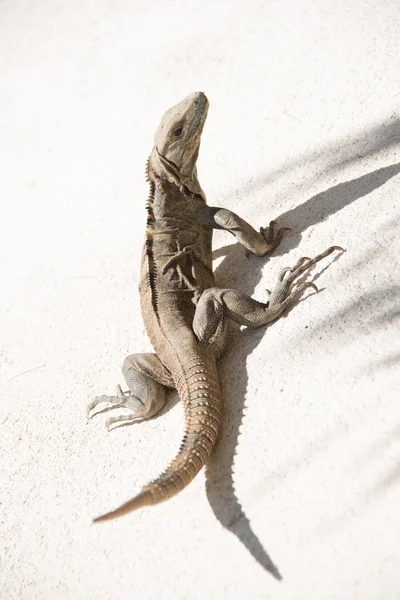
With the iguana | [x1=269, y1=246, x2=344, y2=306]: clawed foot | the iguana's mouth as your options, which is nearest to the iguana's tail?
the iguana

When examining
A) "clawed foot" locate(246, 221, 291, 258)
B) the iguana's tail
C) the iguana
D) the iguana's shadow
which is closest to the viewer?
the iguana's tail

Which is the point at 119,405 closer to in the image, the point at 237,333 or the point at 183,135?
the point at 237,333

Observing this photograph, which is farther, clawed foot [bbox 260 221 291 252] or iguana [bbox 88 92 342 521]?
clawed foot [bbox 260 221 291 252]

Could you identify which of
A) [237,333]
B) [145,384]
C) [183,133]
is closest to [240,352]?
[237,333]

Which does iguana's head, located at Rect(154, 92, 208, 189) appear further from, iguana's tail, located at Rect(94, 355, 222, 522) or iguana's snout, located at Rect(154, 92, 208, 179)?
iguana's tail, located at Rect(94, 355, 222, 522)

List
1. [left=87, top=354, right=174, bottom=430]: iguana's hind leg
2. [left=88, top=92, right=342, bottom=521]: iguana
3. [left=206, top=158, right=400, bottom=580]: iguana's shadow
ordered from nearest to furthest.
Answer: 1. [left=206, top=158, right=400, bottom=580]: iguana's shadow
2. [left=88, top=92, right=342, bottom=521]: iguana
3. [left=87, top=354, right=174, bottom=430]: iguana's hind leg

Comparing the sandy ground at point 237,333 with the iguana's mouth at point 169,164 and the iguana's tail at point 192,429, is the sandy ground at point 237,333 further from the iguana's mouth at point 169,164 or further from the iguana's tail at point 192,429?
the iguana's mouth at point 169,164

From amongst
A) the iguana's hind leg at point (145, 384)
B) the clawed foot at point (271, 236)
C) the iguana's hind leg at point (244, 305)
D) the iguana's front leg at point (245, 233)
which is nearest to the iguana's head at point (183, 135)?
the iguana's front leg at point (245, 233)
